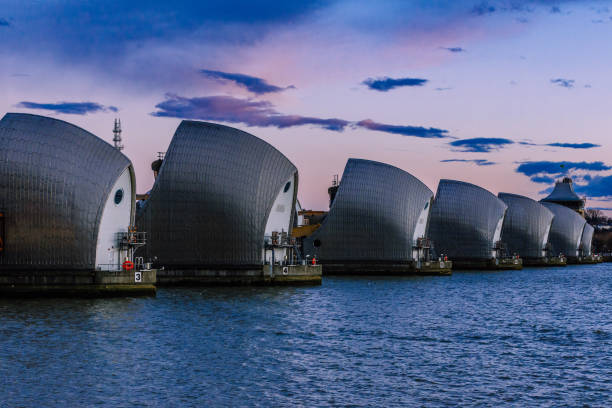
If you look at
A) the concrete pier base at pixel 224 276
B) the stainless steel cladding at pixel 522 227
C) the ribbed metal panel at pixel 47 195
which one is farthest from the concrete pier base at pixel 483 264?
the ribbed metal panel at pixel 47 195

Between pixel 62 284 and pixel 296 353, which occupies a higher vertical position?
pixel 62 284

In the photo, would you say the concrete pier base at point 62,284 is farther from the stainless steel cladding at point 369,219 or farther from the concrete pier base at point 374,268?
the stainless steel cladding at point 369,219

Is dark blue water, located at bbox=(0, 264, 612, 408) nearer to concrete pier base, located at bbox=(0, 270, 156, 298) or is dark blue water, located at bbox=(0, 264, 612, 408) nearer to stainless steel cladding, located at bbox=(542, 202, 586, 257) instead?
concrete pier base, located at bbox=(0, 270, 156, 298)

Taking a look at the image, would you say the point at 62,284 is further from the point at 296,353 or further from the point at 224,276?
the point at 296,353

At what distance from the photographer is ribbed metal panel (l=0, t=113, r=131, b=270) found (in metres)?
55.0

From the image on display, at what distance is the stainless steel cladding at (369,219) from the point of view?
101 m

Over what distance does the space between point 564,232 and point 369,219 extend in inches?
4047

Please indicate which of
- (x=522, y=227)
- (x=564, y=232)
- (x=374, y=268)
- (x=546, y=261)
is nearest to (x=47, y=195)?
Result: (x=374, y=268)

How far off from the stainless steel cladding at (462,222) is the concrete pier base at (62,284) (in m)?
82.1

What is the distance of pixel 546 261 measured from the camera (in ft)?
554

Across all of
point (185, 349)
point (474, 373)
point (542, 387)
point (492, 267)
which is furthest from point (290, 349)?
point (492, 267)

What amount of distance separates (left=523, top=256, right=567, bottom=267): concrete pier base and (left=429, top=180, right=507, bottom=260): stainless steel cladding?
103 ft

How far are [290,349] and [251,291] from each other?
29623 mm

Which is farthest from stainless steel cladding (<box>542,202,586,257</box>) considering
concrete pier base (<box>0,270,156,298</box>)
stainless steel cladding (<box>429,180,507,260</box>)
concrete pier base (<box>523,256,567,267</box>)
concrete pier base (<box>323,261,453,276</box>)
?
concrete pier base (<box>0,270,156,298</box>)
